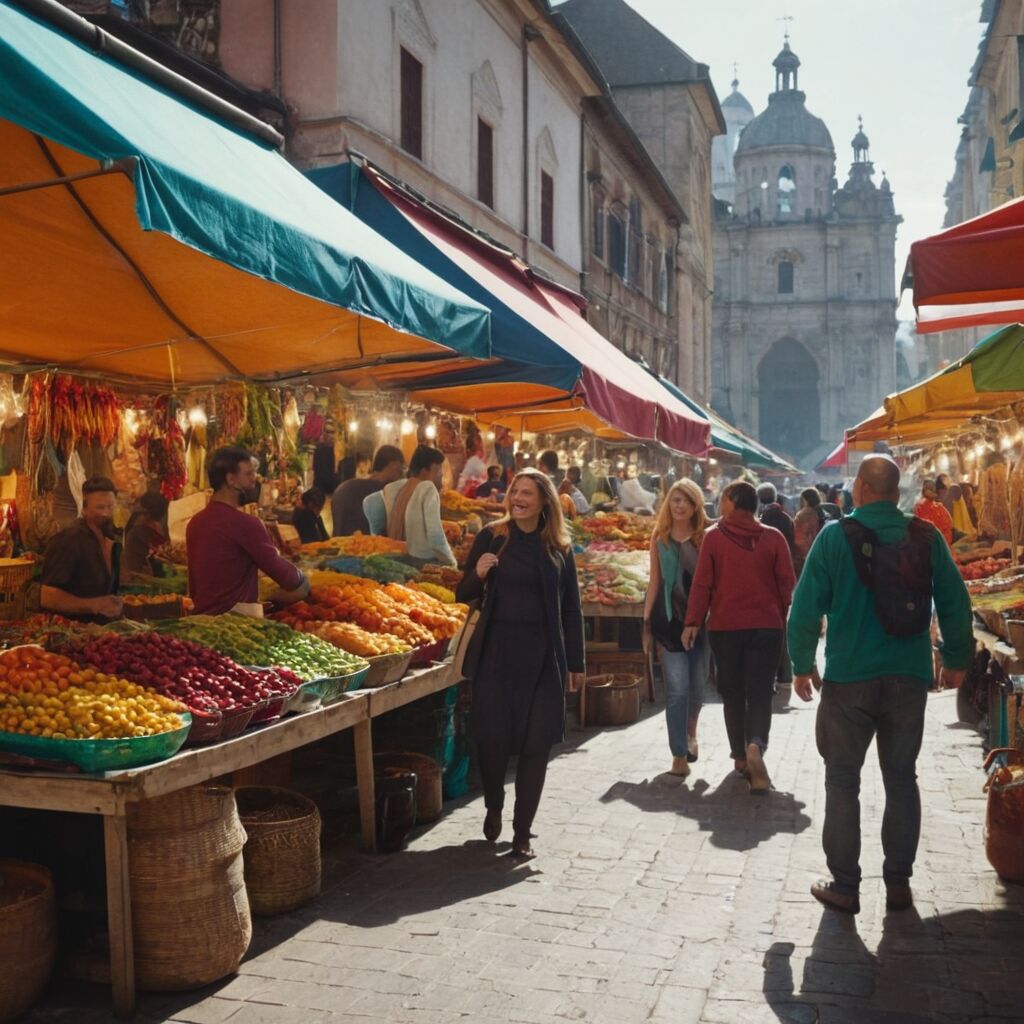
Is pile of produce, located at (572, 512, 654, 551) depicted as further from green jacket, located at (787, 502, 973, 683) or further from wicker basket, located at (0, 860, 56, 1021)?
wicker basket, located at (0, 860, 56, 1021)

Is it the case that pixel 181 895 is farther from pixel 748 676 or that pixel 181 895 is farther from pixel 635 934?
pixel 748 676

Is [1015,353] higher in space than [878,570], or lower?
higher

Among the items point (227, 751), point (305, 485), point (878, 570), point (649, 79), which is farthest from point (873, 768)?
point (649, 79)

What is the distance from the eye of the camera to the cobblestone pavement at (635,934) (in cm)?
404

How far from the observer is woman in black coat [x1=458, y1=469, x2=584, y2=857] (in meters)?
5.82

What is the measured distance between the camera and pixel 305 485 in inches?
516

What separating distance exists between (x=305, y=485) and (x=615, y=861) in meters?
8.19

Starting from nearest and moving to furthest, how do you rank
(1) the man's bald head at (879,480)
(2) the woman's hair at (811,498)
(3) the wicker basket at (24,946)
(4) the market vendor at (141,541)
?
1. (3) the wicker basket at (24,946)
2. (1) the man's bald head at (879,480)
3. (4) the market vendor at (141,541)
4. (2) the woman's hair at (811,498)

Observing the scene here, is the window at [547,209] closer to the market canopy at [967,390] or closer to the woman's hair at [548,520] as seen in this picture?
→ the market canopy at [967,390]

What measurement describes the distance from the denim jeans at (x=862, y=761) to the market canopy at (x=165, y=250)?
9.94 feet

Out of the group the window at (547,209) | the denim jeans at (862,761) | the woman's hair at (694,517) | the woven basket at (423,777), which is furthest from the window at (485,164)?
the denim jeans at (862,761)

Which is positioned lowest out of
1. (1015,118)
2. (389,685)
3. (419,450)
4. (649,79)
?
(389,685)

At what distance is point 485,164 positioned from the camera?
17.2m

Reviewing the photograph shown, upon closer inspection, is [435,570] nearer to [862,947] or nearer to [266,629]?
[266,629]
